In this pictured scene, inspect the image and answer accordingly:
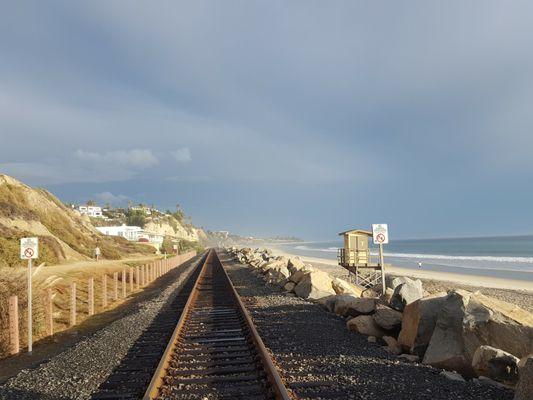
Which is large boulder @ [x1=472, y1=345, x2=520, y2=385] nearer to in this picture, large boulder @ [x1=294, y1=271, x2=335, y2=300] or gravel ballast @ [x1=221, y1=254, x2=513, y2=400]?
gravel ballast @ [x1=221, y1=254, x2=513, y2=400]

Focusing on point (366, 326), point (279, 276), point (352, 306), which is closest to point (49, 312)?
point (352, 306)

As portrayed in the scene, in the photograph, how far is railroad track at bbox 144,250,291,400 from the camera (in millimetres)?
5816

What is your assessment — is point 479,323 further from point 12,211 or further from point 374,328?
point 12,211

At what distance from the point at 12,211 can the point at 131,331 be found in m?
29.6

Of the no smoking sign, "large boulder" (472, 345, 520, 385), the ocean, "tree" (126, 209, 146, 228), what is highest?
"tree" (126, 209, 146, 228)

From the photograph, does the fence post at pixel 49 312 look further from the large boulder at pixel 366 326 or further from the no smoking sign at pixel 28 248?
the large boulder at pixel 366 326

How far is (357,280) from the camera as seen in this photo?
97.4 ft

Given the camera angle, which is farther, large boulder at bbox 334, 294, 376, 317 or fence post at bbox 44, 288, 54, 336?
fence post at bbox 44, 288, 54, 336

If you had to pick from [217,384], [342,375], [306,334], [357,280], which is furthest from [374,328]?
[357,280]

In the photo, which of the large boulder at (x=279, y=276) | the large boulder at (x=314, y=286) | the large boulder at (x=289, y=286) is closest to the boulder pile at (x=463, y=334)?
the large boulder at (x=314, y=286)

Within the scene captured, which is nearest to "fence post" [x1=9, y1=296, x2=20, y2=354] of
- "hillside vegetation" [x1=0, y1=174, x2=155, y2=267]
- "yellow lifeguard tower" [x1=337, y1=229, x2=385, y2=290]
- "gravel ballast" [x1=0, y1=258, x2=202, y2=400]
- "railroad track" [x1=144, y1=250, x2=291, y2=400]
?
"gravel ballast" [x1=0, y1=258, x2=202, y2=400]

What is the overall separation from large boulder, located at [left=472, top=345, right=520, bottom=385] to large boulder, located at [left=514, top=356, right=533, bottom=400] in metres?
1.27

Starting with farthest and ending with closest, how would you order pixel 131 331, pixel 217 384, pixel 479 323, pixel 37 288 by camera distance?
pixel 37 288
pixel 131 331
pixel 479 323
pixel 217 384

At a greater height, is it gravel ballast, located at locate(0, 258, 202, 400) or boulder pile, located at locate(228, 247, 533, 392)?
boulder pile, located at locate(228, 247, 533, 392)
